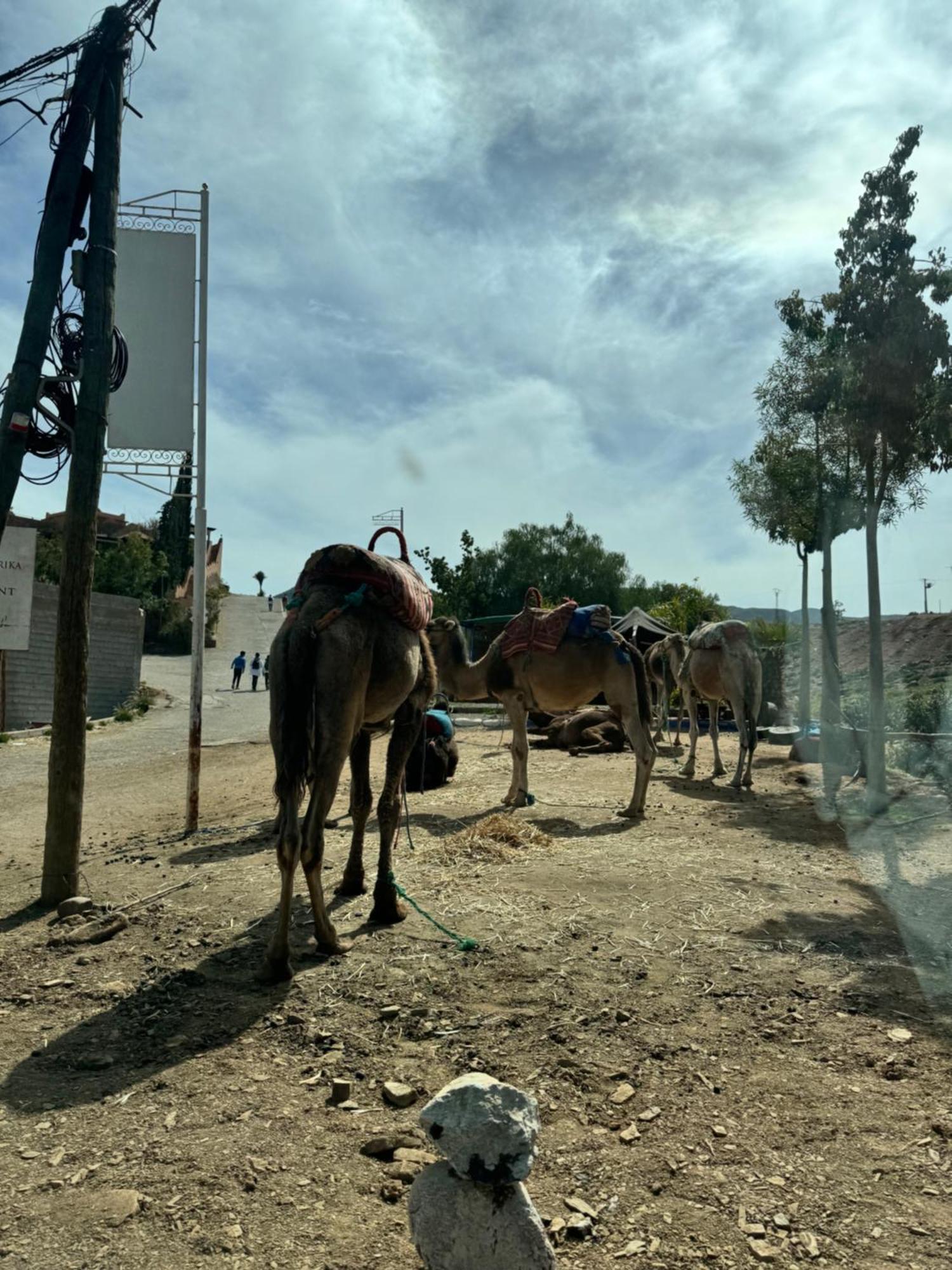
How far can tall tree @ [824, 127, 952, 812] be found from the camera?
10.7 meters

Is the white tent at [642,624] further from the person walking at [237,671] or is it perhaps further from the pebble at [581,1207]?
the pebble at [581,1207]

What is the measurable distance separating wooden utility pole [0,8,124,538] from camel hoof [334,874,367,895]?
3204mm

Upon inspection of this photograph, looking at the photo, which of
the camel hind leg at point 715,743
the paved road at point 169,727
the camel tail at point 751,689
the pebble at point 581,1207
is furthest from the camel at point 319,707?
the paved road at point 169,727

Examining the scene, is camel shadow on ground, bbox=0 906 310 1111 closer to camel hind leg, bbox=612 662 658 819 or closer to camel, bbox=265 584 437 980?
camel, bbox=265 584 437 980

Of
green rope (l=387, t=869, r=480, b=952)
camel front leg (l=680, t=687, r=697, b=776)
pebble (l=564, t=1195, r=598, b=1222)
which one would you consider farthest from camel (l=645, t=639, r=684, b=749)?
pebble (l=564, t=1195, r=598, b=1222)

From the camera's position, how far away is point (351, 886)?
19.9 feet

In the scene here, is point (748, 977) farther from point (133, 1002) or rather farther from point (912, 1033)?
point (133, 1002)

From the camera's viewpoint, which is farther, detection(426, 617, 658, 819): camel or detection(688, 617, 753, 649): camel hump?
detection(688, 617, 753, 649): camel hump

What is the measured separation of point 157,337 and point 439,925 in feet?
22.0

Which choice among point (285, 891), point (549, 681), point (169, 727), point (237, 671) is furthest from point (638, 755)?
point (237, 671)

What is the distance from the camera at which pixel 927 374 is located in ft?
35.0

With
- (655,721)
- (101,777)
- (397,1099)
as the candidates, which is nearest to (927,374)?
(655,721)

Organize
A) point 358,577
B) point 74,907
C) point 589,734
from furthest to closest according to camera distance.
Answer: point 589,734
point 74,907
point 358,577

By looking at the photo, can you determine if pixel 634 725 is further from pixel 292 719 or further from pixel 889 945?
pixel 292 719
